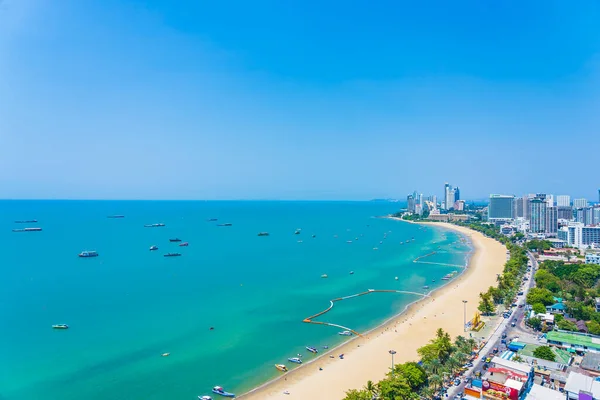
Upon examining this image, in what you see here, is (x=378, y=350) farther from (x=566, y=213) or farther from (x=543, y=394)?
(x=566, y=213)

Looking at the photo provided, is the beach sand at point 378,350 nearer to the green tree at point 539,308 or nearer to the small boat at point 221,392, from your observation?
the small boat at point 221,392

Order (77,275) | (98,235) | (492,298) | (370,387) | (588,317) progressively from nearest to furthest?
1. (370,387)
2. (588,317)
3. (492,298)
4. (77,275)
5. (98,235)

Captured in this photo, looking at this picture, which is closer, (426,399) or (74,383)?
(426,399)

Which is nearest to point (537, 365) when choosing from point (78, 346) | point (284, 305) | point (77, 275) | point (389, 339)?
point (389, 339)

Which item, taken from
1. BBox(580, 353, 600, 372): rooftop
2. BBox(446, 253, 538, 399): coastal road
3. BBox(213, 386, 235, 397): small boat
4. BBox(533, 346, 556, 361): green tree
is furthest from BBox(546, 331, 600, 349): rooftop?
BBox(213, 386, 235, 397): small boat

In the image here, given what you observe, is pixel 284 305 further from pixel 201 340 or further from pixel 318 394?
pixel 318 394

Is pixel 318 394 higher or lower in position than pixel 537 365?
lower

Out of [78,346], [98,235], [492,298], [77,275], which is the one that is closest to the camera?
[78,346]

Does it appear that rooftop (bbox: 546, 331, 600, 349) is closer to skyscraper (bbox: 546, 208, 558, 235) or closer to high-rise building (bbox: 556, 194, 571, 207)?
skyscraper (bbox: 546, 208, 558, 235)

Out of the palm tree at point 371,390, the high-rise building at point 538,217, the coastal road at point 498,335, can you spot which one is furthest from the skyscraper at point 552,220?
the palm tree at point 371,390
